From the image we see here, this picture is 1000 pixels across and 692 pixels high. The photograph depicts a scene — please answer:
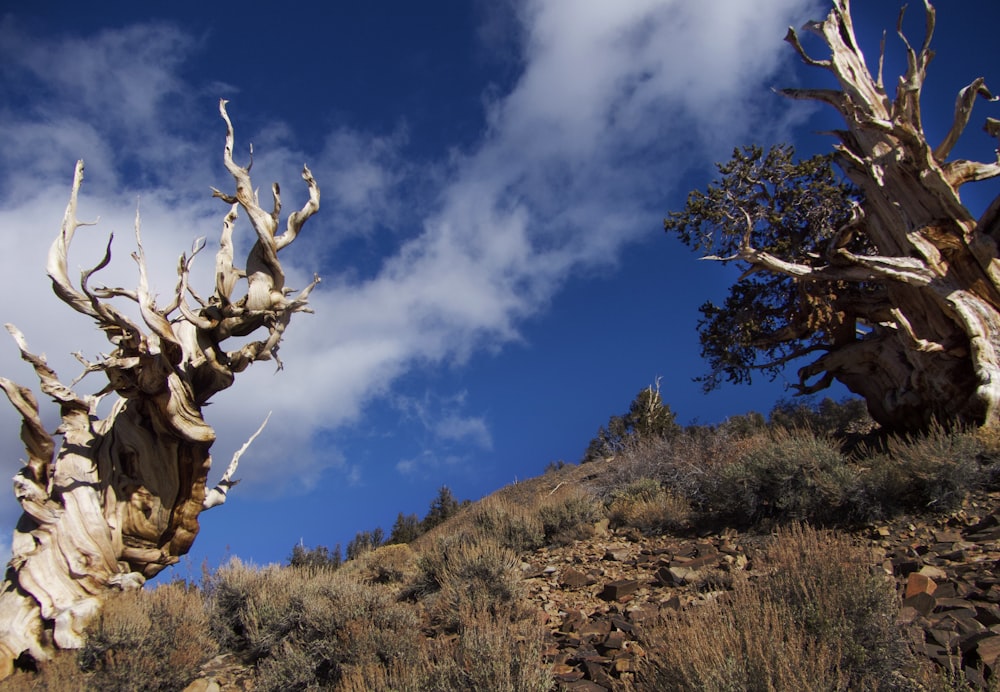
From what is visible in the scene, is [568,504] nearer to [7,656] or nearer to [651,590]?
[651,590]

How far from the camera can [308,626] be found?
658 centimetres

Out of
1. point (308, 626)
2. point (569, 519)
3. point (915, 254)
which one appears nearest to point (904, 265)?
point (915, 254)

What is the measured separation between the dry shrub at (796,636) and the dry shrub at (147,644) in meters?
4.75

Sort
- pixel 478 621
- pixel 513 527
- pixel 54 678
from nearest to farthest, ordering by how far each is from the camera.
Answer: pixel 478 621 → pixel 54 678 → pixel 513 527

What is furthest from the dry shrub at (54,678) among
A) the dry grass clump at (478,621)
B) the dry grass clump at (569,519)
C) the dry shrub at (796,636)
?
the dry grass clump at (569,519)

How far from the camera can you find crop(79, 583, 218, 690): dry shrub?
5863mm

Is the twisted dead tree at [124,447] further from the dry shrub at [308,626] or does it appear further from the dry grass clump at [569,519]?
the dry grass clump at [569,519]

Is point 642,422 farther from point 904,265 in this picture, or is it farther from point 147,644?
point 147,644

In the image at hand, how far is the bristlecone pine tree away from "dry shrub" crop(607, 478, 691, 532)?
4.83 metres

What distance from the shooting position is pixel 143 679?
5.80m

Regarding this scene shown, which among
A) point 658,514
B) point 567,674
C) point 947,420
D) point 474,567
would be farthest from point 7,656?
point 947,420

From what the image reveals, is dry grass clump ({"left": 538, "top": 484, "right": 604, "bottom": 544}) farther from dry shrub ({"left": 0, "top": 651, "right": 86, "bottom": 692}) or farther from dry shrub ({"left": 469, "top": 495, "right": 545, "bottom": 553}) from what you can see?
dry shrub ({"left": 0, "top": 651, "right": 86, "bottom": 692})

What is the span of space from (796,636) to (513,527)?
6107mm

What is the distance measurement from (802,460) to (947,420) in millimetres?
4233
